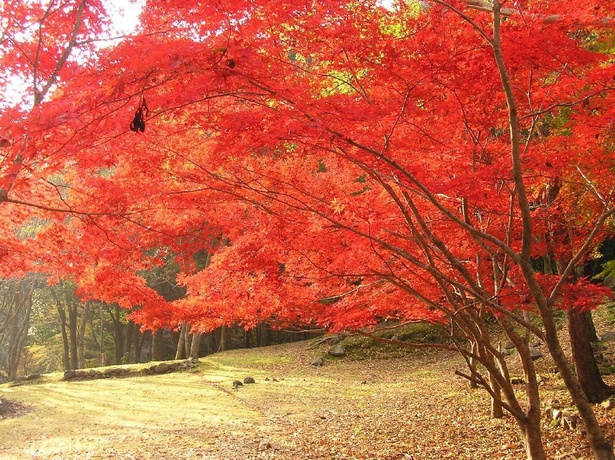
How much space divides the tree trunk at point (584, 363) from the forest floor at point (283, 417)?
54cm

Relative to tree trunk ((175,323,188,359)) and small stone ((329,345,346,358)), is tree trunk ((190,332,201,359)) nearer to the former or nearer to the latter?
tree trunk ((175,323,188,359))

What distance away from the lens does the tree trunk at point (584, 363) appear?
7344mm

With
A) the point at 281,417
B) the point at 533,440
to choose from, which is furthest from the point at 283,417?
the point at 533,440

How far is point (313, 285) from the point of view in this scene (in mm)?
6914

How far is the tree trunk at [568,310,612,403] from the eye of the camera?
7.34 m

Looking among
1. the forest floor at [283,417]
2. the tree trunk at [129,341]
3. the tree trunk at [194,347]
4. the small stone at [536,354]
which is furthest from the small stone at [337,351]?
the tree trunk at [129,341]

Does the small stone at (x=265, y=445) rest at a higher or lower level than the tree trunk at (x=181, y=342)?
lower

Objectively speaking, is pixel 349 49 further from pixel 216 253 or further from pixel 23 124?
pixel 216 253

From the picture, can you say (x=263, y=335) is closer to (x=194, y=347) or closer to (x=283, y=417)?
(x=194, y=347)

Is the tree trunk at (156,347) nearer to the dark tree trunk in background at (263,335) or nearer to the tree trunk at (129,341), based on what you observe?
the tree trunk at (129,341)

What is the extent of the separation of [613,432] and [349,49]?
528 cm

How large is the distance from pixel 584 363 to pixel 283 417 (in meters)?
5.45

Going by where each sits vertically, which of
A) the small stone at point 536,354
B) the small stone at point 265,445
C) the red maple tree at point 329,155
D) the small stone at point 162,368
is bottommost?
the small stone at point 265,445

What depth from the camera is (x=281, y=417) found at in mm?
9734
